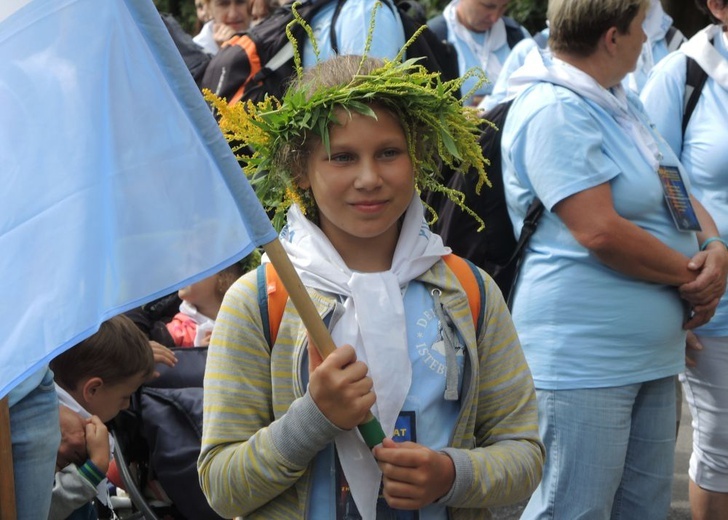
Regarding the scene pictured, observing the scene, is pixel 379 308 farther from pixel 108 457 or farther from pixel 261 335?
pixel 108 457

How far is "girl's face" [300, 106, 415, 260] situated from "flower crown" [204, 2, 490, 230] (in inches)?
1.4

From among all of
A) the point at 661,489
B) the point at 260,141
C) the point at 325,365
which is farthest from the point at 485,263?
the point at 325,365

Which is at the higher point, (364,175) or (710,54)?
(364,175)

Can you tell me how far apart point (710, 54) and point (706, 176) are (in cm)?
51

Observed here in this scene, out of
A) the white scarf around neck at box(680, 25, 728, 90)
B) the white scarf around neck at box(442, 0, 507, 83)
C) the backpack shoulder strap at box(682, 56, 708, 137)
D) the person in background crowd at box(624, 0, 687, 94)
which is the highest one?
the white scarf around neck at box(680, 25, 728, 90)

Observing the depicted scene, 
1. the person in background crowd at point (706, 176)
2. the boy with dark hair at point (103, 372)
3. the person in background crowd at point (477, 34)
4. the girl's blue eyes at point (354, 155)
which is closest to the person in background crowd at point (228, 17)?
the person in background crowd at point (477, 34)

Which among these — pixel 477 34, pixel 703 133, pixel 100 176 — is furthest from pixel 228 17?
pixel 100 176

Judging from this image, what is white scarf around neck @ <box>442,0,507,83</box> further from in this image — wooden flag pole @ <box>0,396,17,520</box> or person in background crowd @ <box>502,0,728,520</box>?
wooden flag pole @ <box>0,396,17,520</box>

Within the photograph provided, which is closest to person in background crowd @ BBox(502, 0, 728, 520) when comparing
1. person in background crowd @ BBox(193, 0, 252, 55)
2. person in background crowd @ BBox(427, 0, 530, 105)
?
person in background crowd @ BBox(193, 0, 252, 55)

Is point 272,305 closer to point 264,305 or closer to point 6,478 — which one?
point 264,305

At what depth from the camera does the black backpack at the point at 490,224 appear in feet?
13.8

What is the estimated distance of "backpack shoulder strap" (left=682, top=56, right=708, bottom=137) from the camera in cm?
475

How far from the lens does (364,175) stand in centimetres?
267

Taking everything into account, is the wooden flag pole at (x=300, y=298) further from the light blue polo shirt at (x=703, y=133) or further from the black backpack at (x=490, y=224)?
the light blue polo shirt at (x=703, y=133)
